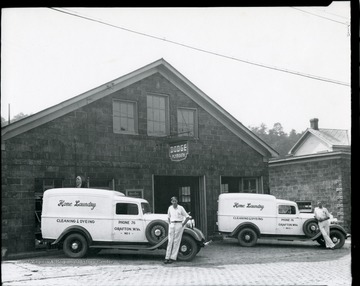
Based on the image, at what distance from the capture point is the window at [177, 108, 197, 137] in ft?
63.0

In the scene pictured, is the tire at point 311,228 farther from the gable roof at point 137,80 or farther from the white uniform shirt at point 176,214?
the white uniform shirt at point 176,214

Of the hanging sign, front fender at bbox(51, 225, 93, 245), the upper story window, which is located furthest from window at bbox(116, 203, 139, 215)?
the upper story window

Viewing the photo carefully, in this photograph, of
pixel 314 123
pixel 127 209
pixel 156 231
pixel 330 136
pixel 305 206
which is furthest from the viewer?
pixel 314 123

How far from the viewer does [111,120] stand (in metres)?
17.0

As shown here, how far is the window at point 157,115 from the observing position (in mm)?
18234

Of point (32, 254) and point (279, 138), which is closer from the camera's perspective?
point (32, 254)

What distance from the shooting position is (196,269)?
11.6 metres

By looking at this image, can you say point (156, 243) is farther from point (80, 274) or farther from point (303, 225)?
point (303, 225)

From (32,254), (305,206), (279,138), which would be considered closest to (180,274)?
(32,254)

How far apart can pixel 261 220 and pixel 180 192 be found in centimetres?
524

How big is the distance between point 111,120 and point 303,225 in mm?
8288

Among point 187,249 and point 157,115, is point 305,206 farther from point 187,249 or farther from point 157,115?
point 187,249

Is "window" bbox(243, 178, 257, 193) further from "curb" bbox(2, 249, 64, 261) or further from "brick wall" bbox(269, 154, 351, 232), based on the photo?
"curb" bbox(2, 249, 64, 261)

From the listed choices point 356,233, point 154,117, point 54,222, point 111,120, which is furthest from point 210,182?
point 356,233
